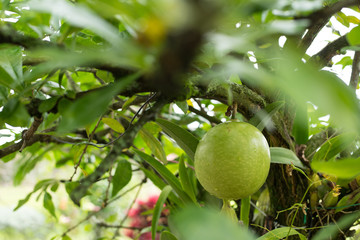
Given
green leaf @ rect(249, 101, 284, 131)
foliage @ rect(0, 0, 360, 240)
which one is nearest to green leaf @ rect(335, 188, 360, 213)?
foliage @ rect(0, 0, 360, 240)

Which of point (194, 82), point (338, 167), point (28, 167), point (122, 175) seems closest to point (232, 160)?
point (194, 82)

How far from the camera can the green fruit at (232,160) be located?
15.9 inches

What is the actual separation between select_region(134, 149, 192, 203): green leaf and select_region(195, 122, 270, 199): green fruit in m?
0.15

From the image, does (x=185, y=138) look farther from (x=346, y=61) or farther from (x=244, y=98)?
(x=346, y=61)

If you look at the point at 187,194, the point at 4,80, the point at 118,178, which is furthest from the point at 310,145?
the point at 4,80

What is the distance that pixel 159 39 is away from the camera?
15 cm

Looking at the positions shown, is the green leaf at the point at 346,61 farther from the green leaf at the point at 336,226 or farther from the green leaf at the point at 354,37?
the green leaf at the point at 354,37

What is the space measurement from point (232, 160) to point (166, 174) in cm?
20

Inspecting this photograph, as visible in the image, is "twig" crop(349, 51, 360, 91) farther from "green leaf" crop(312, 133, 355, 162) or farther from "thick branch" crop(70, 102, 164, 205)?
"thick branch" crop(70, 102, 164, 205)

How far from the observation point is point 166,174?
Result: 22.8 inches

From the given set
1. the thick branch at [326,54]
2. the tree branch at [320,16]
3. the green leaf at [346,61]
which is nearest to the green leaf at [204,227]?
the tree branch at [320,16]

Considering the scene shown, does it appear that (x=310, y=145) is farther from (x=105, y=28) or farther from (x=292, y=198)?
(x=105, y=28)

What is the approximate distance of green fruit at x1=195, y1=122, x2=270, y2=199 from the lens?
40cm

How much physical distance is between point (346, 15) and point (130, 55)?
0.56 metres
